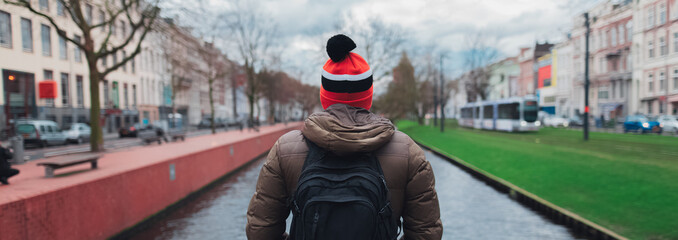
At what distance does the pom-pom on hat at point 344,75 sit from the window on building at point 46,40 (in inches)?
1443

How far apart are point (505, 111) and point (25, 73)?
3486cm

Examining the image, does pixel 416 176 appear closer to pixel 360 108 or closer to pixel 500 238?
pixel 360 108

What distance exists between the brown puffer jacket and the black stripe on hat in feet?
0.26

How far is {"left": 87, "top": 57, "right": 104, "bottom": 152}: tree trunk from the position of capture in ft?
55.2

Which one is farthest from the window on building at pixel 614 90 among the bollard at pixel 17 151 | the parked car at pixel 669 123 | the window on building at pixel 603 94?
the bollard at pixel 17 151

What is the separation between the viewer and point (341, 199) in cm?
173

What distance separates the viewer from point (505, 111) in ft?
121

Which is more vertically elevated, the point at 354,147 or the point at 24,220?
the point at 354,147

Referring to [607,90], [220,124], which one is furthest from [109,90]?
[607,90]

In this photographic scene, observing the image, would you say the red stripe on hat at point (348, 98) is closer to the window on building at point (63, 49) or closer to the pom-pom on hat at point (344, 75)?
the pom-pom on hat at point (344, 75)

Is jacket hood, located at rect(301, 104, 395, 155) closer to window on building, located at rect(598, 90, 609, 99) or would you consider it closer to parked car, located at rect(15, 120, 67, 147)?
parked car, located at rect(15, 120, 67, 147)

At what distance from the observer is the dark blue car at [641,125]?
32.5m

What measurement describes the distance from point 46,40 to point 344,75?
3809 cm

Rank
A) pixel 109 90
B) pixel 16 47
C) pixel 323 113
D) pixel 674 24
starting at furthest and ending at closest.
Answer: pixel 109 90 → pixel 674 24 → pixel 16 47 → pixel 323 113
